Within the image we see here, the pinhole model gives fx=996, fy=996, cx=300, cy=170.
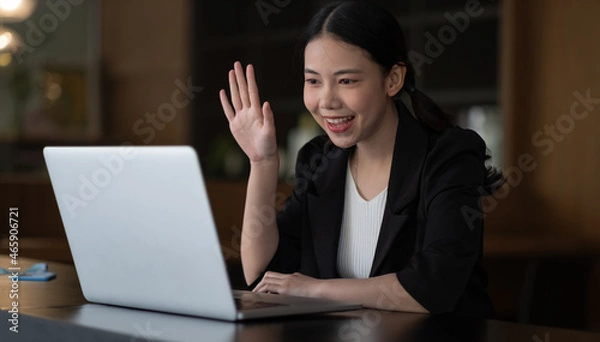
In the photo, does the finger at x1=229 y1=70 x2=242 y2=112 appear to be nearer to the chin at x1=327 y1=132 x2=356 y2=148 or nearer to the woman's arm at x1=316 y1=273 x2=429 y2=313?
the chin at x1=327 y1=132 x2=356 y2=148

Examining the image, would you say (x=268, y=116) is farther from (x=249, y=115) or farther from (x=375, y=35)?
(x=375, y=35)

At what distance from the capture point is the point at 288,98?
6508 mm

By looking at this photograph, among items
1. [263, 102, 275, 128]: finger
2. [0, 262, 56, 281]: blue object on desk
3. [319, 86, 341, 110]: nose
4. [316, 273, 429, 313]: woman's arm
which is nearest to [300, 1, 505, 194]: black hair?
[319, 86, 341, 110]: nose

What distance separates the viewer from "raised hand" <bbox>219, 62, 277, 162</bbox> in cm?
181

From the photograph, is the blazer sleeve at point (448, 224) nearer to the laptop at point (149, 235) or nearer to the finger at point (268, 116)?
the laptop at point (149, 235)

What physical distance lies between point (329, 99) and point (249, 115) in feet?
0.50

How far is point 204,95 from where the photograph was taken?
22.5 feet

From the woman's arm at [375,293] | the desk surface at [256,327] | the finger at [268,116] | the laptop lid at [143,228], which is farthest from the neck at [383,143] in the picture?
the laptop lid at [143,228]

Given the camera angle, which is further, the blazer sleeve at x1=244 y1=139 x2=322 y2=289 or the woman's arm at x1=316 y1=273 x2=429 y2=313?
the blazer sleeve at x1=244 y1=139 x2=322 y2=289

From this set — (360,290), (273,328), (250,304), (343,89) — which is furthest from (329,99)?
(273,328)

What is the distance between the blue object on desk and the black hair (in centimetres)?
69

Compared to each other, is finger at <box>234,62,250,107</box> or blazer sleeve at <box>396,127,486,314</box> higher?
finger at <box>234,62,250,107</box>

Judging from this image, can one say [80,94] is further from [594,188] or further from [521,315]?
[521,315]

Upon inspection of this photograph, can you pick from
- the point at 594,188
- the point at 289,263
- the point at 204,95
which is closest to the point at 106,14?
the point at 204,95
